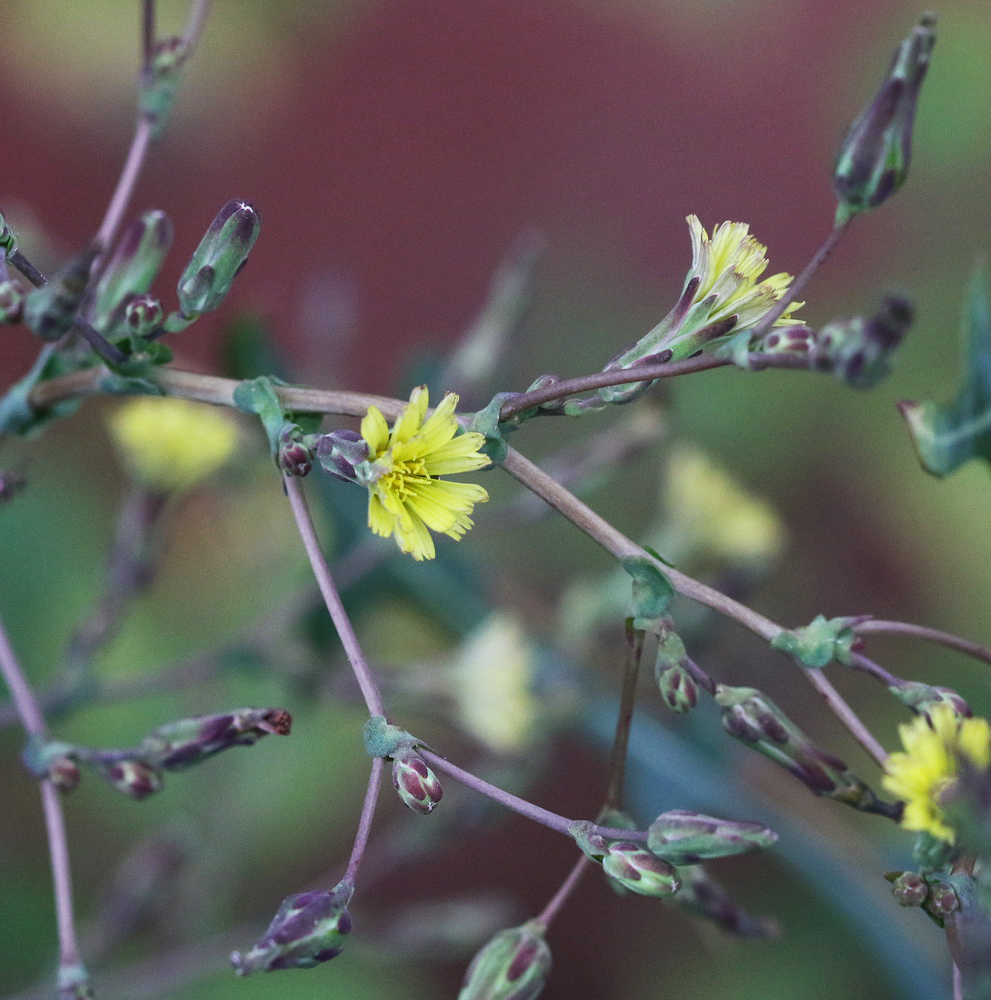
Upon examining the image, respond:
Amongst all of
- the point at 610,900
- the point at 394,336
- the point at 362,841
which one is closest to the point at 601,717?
the point at 362,841

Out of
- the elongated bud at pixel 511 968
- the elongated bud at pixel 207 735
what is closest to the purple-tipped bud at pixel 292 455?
the elongated bud at pixel 207 735

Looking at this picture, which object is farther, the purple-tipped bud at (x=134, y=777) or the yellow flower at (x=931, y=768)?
the purple-tipped bud at (x=134, y=777)

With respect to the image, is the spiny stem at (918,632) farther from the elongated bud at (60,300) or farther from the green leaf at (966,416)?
the elongated bud at (60,300)

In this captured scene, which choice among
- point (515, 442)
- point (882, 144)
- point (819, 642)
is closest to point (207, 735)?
point (819, 642)

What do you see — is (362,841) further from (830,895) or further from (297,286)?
(297,286)

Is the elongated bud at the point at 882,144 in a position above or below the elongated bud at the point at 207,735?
above

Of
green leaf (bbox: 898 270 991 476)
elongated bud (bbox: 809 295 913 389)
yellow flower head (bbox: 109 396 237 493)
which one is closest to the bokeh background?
yellow flower head (bbox: 109 396 237 493)

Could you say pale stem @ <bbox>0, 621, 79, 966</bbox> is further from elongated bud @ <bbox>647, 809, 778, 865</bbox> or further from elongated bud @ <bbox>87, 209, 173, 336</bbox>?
elongated bud @ <bbox>647, 809, 778, 865</bbox>
